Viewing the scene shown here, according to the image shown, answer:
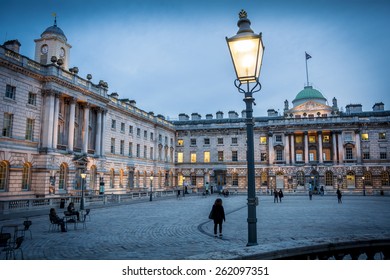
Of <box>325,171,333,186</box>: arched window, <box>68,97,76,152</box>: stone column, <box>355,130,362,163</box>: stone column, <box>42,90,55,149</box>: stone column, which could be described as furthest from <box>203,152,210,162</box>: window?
<box>42,90,55,149</box>: stone column

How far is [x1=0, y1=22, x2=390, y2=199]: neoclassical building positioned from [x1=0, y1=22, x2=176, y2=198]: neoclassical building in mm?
97

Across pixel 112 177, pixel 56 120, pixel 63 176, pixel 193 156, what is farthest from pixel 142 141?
pixel 56 120

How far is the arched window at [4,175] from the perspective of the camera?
25.7 metres

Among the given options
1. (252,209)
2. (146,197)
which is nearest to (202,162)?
(146,197)

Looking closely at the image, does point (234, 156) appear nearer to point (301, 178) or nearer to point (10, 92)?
point (301, 178)

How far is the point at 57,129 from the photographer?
3130 centimetres

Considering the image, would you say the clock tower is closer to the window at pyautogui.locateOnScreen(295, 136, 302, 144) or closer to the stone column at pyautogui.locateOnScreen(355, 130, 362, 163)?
the window at pyautogui.locateOnScreen(295, 136, 302, 144)

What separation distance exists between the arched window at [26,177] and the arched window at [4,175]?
193cm

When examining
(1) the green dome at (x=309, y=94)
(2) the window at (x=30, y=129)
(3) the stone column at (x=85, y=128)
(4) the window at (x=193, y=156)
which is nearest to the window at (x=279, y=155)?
(1) the green dome at (x=309, y=94)

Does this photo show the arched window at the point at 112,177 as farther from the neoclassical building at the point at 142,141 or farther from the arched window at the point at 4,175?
the arched window at the point at 4,175

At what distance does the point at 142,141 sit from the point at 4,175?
24984 millimetres

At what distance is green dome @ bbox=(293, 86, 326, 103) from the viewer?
62.2 m

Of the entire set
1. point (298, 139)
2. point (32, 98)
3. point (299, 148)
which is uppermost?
point (32, 98)
